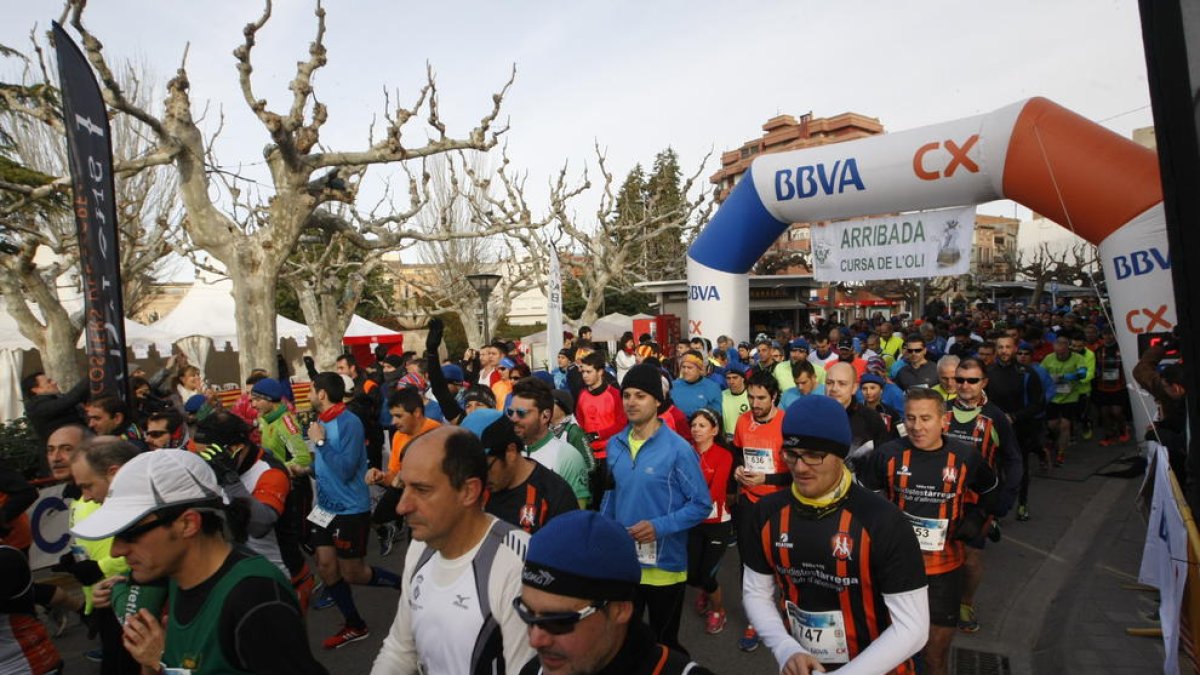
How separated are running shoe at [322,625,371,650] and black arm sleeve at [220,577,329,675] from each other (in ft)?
10.9

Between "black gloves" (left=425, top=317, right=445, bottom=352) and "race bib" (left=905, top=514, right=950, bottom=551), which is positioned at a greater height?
"black gloves" (left=425, top=317, right=445, bottom=352)

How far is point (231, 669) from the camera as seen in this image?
1.92 meters

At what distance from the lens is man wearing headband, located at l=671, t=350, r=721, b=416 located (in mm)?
6797

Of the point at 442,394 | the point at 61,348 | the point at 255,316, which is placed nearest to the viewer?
the point at 442,394

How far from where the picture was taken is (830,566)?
2.39m

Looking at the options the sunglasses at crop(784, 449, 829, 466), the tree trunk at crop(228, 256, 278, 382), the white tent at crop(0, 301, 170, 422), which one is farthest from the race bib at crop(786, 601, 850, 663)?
the white tent at crop(0, 301, 170, 422)

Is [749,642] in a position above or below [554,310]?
below

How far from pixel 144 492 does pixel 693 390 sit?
17.6ft

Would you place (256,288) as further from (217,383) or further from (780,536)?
(217,383)

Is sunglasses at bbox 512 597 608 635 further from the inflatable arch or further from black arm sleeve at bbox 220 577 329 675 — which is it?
the inflatable arch

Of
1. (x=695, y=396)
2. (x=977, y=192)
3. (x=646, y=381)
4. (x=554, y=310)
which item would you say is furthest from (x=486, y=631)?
(x=554, y=310)

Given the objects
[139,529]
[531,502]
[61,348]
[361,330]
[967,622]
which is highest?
[361,330]

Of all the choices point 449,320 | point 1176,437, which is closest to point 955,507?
point 1176,437

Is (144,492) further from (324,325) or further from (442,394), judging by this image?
(324,325)
